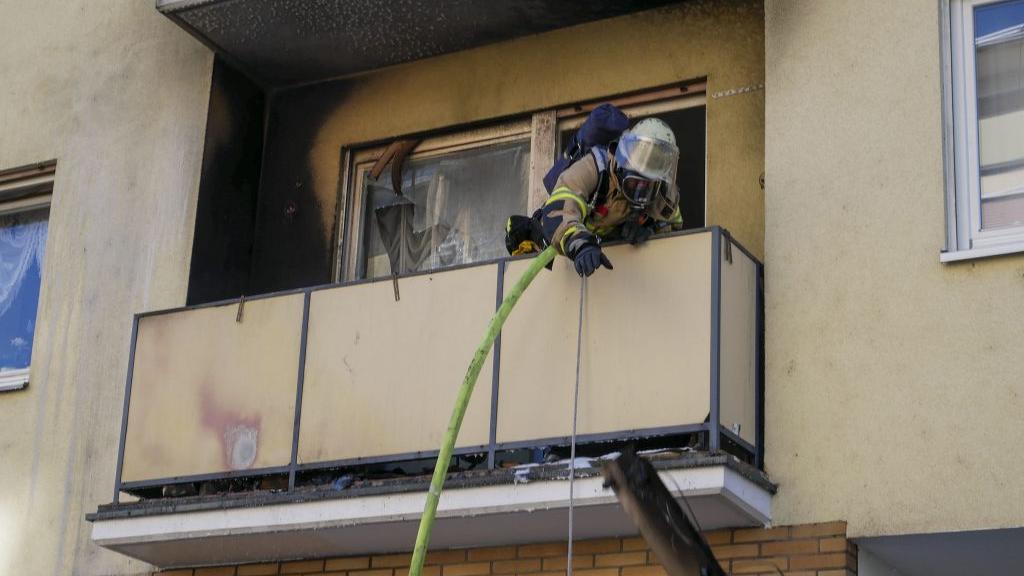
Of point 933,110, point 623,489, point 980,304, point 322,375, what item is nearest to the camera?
point 623,489

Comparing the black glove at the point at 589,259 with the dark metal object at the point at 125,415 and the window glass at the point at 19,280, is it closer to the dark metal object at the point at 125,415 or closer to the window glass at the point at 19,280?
the dark metal object at the point at 125,415

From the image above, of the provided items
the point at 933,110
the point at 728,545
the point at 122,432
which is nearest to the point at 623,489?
the point at 728,545

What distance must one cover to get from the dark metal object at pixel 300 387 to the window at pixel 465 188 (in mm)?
1086

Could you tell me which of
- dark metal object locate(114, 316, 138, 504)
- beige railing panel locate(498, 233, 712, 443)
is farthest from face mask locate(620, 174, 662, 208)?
dark metal object locate(114, 316, 138, 504)

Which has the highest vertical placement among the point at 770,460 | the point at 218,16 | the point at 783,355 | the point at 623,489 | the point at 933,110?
the point at 218,16

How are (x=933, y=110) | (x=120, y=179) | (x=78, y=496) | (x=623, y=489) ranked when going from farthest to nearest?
1. (x=120, y=179)
2. (x=78, y=496)
3. (x=933, y=110)
4. (x=623, y=489)

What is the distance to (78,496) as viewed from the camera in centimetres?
1026

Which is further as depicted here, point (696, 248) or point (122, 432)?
point (122, 432)

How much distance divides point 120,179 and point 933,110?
16.8ft

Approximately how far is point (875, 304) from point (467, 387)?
1995mm

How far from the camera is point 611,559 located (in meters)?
8.66

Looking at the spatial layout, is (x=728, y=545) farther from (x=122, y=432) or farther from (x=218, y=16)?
(x=218, y=16)

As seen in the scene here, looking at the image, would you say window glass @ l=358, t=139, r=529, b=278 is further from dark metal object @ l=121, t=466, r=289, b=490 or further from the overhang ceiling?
dark metal object @ l=121, t=466, r=289, b=490

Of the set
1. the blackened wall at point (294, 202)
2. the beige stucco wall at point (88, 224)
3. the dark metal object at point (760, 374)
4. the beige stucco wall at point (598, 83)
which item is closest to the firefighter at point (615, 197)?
the dark metal object at point (760, 374)
